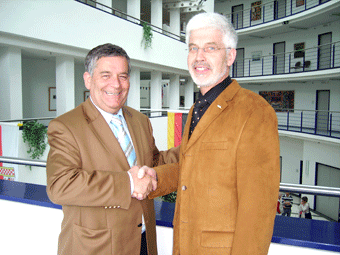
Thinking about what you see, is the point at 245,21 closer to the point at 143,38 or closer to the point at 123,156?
the point at 143,38

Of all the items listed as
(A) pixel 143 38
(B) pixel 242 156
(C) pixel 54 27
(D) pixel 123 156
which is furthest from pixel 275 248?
(A) pixel 143 38

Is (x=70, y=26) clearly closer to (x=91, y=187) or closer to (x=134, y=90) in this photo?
(x=134, y=90)

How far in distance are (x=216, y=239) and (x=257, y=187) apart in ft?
1.15

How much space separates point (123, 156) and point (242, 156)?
71 cm

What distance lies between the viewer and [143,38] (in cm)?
1152

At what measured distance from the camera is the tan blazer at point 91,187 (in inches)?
58.1

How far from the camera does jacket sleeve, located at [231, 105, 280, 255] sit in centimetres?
128

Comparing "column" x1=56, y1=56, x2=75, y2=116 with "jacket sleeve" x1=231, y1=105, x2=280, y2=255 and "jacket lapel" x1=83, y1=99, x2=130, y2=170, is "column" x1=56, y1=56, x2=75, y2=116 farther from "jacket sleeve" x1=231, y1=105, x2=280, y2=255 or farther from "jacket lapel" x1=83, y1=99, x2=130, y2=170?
"jacket sleeve" x1=231, y1=105, x2=280, y2=255

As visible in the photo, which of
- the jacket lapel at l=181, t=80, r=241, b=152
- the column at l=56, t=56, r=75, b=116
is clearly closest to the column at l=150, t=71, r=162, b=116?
the column at l=56, t=56, r=75, b=116

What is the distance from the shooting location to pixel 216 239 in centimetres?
141

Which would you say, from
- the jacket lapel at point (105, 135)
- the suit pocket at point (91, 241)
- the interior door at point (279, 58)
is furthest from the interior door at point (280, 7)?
the suit pocket at point (91, 241)

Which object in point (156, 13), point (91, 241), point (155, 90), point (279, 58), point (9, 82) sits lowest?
point (91, 241)

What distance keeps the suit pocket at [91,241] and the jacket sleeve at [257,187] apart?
0.69m

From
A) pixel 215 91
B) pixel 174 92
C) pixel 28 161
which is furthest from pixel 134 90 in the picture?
pixel 215 91
